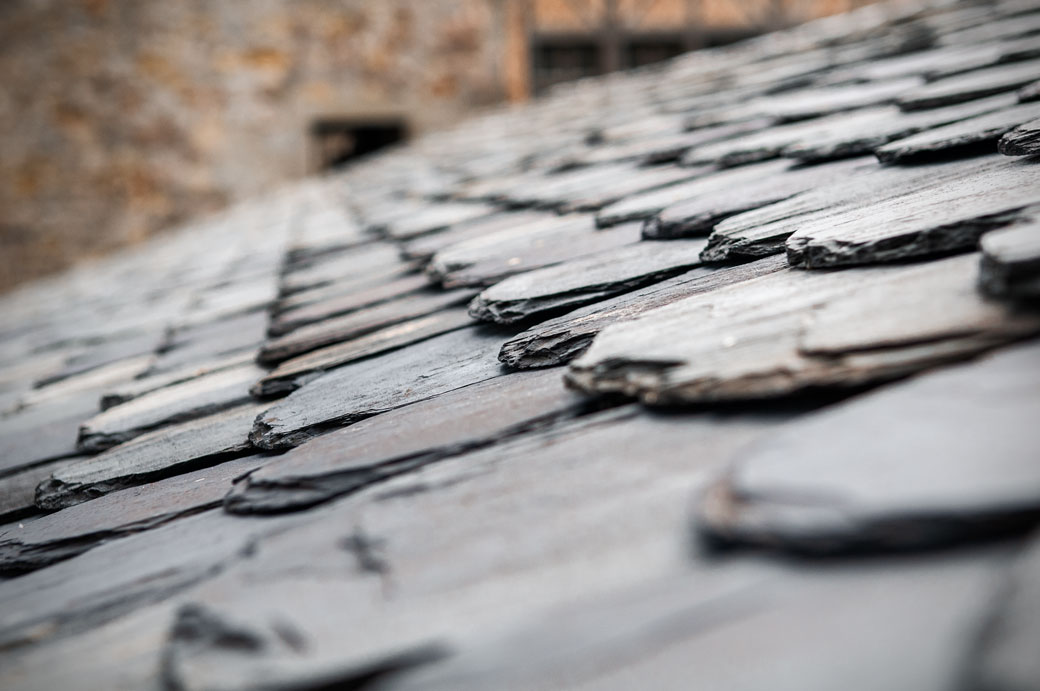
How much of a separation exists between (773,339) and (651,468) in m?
0.15

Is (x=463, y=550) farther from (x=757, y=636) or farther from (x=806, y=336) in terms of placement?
(x=806, y=336)

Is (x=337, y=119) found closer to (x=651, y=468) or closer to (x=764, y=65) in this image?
(x=764, y=65)

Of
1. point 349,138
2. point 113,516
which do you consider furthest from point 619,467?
point 349,138

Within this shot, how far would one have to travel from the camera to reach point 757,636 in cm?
32

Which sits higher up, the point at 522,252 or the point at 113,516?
the point at 522,252

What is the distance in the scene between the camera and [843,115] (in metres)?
1.57

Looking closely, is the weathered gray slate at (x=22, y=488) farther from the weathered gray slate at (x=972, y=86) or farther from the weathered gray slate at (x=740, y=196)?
the weathered gray slate at (x=972, y=86)

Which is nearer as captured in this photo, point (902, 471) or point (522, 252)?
point (902, 471)

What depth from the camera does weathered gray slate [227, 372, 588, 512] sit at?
59 centimetres

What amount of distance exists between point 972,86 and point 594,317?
1145 mm

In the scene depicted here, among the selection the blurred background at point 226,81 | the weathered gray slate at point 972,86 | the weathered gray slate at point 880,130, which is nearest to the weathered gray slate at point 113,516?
the weathered gray slate at point 880,130

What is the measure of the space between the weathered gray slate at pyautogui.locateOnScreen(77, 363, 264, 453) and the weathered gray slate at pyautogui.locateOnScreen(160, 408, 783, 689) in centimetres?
56

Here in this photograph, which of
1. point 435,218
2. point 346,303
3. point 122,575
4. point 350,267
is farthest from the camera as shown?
point 435,218

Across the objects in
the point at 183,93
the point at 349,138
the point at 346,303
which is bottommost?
the point at 346,303
